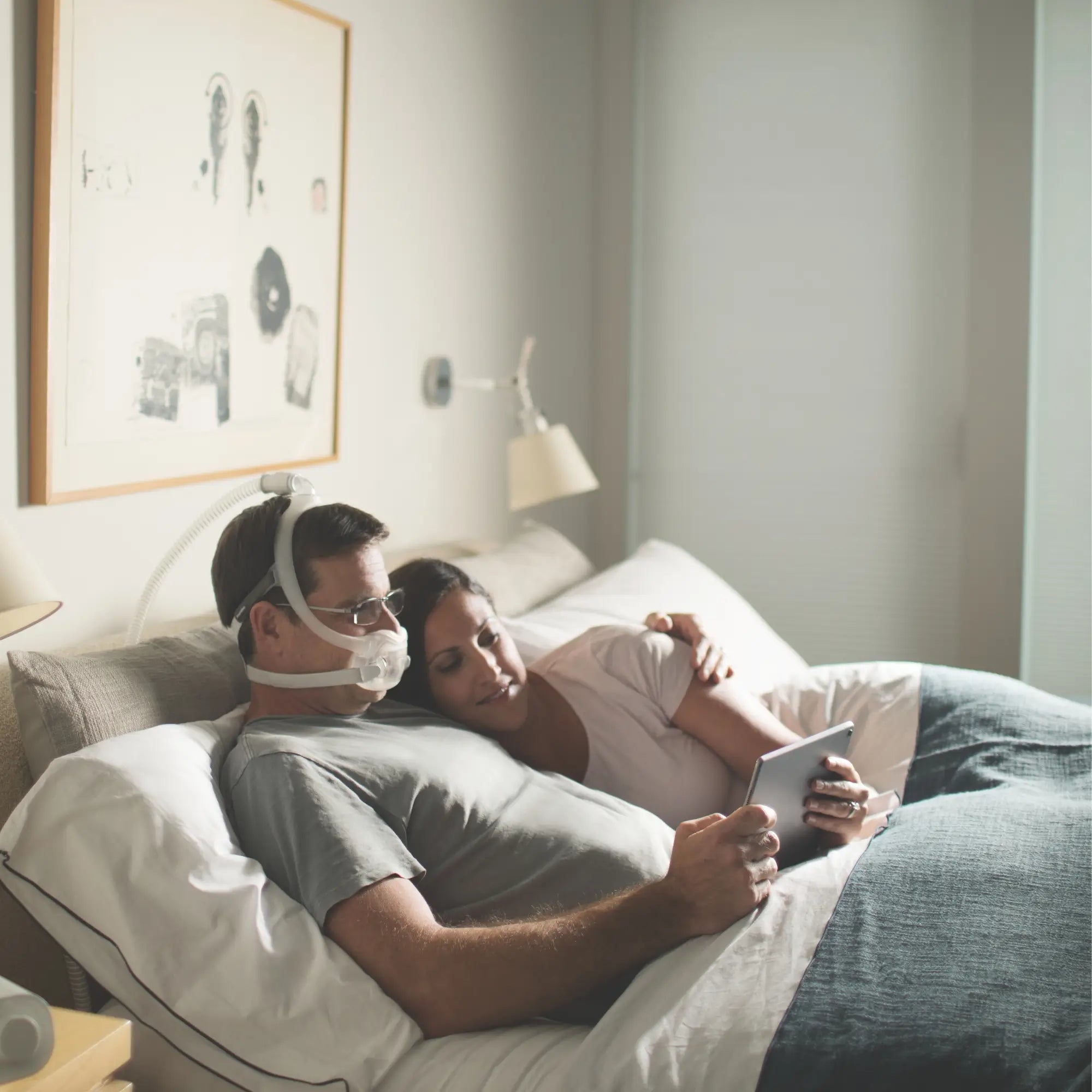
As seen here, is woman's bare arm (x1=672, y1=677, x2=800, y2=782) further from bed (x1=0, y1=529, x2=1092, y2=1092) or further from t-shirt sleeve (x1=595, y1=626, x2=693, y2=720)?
bed (x1=0, y1=529, x2=1092, y2=1092)

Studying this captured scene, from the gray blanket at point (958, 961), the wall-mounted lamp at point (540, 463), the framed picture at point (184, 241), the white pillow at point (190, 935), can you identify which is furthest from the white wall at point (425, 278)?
the gray blanket at point (958, 961)

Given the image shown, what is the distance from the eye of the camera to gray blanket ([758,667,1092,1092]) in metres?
1.03

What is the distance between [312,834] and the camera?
1230mm

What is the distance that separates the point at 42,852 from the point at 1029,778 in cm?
123

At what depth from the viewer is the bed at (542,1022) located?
41.9 inches

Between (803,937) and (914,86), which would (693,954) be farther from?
(914,86)

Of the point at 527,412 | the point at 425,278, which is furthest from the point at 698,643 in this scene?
the point at 425,278

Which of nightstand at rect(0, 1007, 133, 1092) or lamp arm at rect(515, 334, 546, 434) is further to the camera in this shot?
lamp arm at rect(515, 334, 546, 434)

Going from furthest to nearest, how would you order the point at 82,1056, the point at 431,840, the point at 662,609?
the point at 662,609 → the point at 431,840 → the point at 82,1056

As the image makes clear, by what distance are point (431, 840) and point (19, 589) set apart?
0.52 metres

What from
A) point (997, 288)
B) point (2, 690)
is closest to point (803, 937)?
point (2, 690)

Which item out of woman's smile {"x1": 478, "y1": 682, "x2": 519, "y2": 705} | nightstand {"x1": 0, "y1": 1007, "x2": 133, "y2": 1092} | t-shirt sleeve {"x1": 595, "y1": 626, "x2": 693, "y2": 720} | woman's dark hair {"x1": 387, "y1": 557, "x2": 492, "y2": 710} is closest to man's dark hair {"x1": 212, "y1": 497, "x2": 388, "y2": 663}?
woman's dark hair {"x1": 387, "y1": 557, "x2": 492, "y2": 710}

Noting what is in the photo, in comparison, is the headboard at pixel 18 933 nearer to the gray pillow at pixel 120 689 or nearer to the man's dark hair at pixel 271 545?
the gray pillow at pixel 120 689

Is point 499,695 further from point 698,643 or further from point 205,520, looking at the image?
point 205,520
